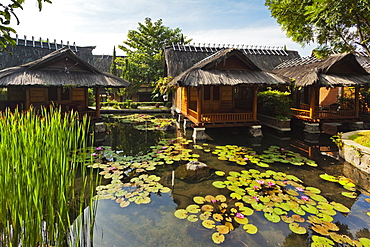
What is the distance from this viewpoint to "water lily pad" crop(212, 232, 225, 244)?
353cm

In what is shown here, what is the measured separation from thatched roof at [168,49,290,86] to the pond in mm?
3176

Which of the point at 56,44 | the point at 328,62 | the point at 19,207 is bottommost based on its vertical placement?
the point at 19,207

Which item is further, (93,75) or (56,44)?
(56,44)

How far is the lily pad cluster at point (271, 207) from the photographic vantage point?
12.7ft

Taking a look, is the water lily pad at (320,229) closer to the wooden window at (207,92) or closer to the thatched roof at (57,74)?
the wooden window at (207,92)

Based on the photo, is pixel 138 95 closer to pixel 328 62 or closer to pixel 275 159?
pixel 328 62

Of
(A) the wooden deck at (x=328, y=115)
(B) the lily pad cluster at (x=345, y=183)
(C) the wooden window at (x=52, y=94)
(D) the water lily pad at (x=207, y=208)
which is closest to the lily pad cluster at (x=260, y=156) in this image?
(B) the lily pad cluster at (x=345, y=183)

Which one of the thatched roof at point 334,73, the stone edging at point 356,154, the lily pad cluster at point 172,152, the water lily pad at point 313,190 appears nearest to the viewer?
the water lily pad at point 313,190

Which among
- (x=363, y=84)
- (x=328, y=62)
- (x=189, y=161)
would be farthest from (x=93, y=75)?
(x=363, y=84)

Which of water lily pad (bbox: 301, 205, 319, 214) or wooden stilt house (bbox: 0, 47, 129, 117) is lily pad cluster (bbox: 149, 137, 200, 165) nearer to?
water lily pad (bbox: 301, 205, 319, 214)

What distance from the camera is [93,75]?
12.1 m

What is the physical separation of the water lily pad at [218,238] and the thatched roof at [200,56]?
585 inches

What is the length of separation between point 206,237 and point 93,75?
1087 cm

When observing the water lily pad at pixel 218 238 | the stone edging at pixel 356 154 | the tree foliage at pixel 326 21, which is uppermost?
the tree foliage at pixel 326 21
